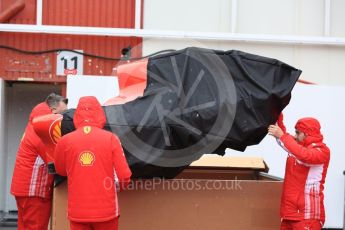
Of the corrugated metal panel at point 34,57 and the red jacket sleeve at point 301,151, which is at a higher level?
the corrugated metal panel at point 34,57

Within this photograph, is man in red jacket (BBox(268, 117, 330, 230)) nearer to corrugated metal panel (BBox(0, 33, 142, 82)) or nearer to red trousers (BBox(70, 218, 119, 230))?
red trousers (BBox(70, 218, 119, 230))

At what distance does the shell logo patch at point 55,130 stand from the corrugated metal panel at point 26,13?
386 centimetres

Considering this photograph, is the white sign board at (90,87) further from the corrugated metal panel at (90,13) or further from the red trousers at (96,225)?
the red trousers at (96,225)

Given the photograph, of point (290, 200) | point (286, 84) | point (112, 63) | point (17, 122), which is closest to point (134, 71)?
point (286, 84)

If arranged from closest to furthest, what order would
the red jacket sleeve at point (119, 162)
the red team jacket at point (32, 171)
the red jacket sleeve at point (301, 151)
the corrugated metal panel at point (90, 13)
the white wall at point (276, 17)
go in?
1. the red jacket sleeve at point (119, 162)
2. the red jacket sleeve at point (301, 151)
3. the red team jacket at point (32, 171)
4. the corrugated metal panel at point (90, 13)
5. the white wall at point (276, 17)

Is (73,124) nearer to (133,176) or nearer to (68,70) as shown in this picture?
(133,176)

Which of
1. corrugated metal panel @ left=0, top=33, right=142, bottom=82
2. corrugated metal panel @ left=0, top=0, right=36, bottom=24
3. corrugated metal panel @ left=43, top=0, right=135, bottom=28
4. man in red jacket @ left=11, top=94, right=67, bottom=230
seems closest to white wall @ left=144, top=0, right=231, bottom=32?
corrugated metal panel @ left=43, top=0, right=135, bottom=28

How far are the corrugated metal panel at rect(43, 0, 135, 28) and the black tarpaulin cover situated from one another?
3583 millimetres

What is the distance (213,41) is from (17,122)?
135 inches

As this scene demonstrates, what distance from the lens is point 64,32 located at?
287 inches

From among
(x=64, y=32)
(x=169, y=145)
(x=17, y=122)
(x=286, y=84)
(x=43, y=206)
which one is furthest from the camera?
(x=17, y=122)

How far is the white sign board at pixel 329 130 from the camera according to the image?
699 centimetres

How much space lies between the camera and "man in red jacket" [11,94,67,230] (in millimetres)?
4984

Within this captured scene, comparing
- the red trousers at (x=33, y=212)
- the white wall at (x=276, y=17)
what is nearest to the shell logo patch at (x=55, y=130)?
the red trousers at (x=33, y=212)
